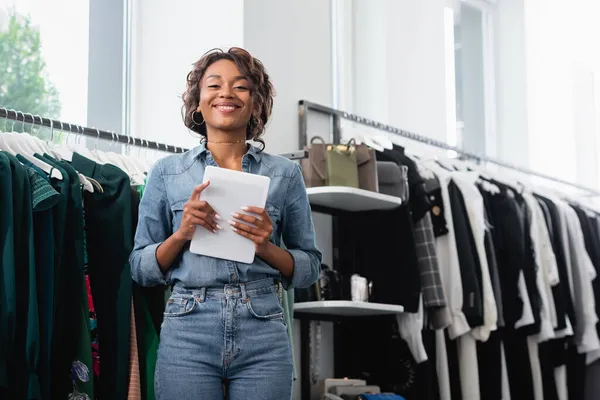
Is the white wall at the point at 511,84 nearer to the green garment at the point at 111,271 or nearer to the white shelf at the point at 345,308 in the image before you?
the white shelf at the point at 345,308

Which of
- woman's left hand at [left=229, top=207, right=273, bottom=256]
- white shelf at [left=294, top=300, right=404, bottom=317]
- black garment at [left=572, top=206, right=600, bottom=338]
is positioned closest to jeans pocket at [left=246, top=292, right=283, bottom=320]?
woman's left hand at [left=229, top=207, right=273, bottom=256]

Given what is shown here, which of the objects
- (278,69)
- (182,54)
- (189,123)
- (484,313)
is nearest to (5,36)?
(182,54)

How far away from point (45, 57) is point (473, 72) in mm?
3325

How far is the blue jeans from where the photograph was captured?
6.98ft

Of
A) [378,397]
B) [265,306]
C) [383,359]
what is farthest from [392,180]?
[265,306]

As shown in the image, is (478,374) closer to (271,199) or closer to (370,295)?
(370,295)

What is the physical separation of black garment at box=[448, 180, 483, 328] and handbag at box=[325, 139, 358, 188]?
684 mm

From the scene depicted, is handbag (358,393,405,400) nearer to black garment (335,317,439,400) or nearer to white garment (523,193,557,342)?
black garment (335,317,439,400)

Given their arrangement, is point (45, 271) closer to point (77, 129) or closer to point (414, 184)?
point (77, 129)

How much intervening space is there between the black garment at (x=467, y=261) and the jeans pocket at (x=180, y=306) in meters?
2.13

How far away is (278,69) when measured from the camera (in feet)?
13.0

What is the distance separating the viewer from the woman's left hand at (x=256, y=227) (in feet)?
7.14

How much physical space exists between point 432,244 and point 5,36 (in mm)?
1884

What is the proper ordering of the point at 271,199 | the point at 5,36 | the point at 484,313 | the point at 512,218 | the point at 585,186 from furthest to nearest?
the point at 585,186 < the point at 512,218 < the point at 484,313 < the point at 5,36 < the point at 271,199
